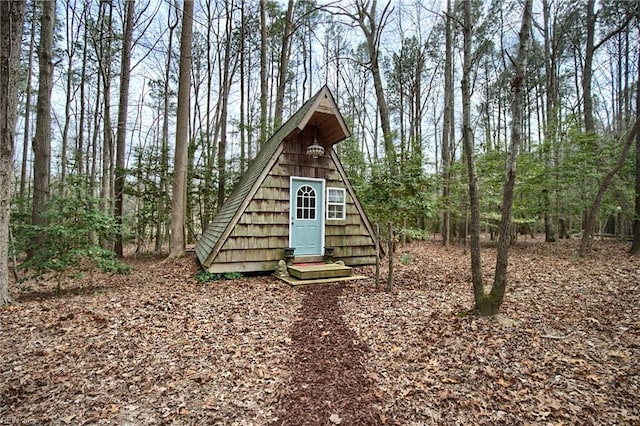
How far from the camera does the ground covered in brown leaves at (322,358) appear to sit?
2.49 meters

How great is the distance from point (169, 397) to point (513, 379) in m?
3.18

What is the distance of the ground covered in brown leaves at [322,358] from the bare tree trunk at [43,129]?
263 centimetres

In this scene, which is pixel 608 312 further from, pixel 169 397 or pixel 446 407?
pixel 169 397

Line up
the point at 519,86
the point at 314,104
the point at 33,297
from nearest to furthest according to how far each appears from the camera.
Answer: the point at 519,86 → the point at 33,297 → the point at 314,104

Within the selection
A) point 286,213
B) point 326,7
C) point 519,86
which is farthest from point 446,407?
point 326,7

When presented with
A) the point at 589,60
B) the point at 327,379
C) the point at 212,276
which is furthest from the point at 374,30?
the point at 327,379

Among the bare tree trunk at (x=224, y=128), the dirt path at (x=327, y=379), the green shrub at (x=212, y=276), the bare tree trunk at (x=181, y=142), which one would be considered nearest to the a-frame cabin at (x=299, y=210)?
the green shrub at (x=212, y=276)

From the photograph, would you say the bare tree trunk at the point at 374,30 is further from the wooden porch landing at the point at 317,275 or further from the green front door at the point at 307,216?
the wooden porch landing at the point at 317,275

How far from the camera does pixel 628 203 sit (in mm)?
10938

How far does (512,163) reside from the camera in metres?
4.01

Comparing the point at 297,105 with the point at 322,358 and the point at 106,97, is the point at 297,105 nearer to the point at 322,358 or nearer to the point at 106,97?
the point at 106,97

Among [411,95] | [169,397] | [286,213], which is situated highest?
[411,95]

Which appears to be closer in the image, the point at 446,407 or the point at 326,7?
the point at 446,407

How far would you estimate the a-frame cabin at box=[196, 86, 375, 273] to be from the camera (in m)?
7.21
